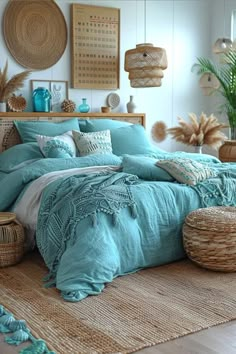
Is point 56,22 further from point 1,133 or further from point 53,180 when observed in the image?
point 53,180

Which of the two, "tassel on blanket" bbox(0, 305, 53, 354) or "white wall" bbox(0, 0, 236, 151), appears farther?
"white wall" bbox(0, 0, 236, 151)

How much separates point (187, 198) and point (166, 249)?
0.38 meters

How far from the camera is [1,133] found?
4.71 metres

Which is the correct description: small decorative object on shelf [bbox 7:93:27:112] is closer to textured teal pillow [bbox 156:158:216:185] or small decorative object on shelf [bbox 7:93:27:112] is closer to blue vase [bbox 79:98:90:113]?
blue vase [bbox 79:98:90:113]

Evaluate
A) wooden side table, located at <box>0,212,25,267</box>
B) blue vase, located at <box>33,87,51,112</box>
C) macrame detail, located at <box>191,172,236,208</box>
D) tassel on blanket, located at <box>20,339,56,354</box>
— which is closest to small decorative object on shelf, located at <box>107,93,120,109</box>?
blue vase, located at <box>33,87,51,112</box>

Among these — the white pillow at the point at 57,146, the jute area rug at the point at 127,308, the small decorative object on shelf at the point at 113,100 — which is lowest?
the jute area rug at the point at 127,308

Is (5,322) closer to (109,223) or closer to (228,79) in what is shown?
(109,223)

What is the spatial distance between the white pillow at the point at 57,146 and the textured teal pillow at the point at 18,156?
2.8 inches

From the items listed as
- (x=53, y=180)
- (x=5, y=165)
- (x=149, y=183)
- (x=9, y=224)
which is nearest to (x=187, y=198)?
(x=149, y=183)

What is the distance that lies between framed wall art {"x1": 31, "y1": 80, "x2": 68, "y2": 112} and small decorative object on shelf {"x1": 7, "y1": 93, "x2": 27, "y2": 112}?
254 millimetres

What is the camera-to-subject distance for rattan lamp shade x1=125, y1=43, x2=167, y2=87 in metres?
4.97

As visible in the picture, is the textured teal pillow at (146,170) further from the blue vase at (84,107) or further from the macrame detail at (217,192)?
the blue vase at (84,107)

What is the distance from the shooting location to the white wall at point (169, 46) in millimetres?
5465

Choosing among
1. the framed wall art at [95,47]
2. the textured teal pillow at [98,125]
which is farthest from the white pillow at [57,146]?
the framed wall art at [95,47]
